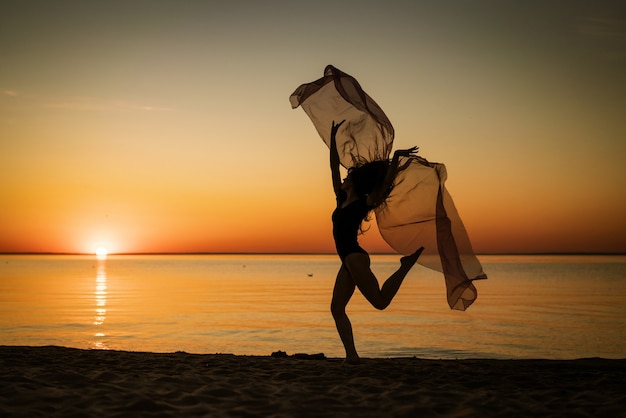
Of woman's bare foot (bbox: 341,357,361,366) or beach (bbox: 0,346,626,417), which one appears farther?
woman's bare foot (bbox: 341,357,361,366)

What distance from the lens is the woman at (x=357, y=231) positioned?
7.23 m

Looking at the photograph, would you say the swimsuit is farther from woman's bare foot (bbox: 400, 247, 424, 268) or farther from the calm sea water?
the calm sea water

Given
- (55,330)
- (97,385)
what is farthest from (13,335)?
(97,385)

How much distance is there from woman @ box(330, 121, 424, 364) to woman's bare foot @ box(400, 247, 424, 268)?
0.07 ft

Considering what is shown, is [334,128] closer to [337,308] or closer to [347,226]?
[347,226]

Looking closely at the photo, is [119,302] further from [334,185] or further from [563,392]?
[563,392]

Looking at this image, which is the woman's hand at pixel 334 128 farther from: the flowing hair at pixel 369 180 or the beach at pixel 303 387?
the beach at pixel 303 387

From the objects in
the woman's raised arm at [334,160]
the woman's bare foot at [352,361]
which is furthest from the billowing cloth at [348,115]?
the woman's bare foot at [352,361]

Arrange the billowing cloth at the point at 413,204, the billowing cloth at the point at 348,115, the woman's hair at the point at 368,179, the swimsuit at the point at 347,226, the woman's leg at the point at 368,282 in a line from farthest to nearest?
the billowing cloth at the point at 348,115 → the billowing cloth at the point at 413,204 → the woman's hair at the point at 368,179 → the swimsuit at the point at 347,226 → the woman's leg at the point at 368,282

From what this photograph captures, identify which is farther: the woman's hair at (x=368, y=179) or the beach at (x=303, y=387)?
the woman's hair at (x=368, y=179)

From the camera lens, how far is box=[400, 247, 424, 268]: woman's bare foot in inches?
304

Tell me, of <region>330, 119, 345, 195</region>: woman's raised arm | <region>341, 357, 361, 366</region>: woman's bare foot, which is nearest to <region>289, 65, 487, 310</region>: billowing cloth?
<region>330, 119, 345, 195</region>: woman's raised arm

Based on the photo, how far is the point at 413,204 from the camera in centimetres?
802

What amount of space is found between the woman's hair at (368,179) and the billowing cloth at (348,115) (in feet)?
1.07
